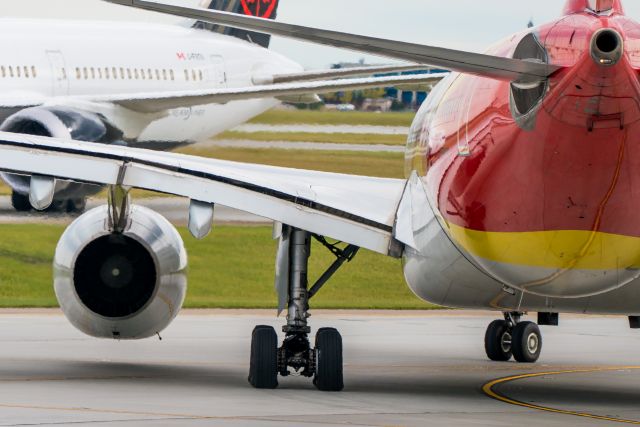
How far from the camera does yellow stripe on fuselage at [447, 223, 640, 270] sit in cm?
1209

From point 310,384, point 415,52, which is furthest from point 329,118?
point 415,52

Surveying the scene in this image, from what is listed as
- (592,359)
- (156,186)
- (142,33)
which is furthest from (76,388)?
(142,33)

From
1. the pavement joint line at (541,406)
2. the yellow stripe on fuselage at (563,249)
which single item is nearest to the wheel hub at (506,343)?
the pavement joint line at (541,406)

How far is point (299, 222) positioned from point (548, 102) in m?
3.96

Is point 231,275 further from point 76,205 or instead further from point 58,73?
point 58,73

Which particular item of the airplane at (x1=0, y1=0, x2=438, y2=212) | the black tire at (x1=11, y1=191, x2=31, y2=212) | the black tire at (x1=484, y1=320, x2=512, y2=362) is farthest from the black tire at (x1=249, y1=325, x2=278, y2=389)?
the black tire at (x1=11, y1=191, x2=31, y2=212)

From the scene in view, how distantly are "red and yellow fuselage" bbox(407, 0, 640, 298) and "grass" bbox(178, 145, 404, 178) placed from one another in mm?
30571

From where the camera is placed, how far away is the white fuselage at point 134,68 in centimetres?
4200

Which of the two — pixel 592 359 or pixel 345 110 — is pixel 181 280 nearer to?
pixel 592 359

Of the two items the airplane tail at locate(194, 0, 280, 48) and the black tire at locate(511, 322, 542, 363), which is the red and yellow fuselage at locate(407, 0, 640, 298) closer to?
the black tire at locate(511, 322, 542, 363)

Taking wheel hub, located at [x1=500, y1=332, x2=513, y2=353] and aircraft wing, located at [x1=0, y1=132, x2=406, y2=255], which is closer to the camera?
aircraft wing, located at [x1=0, y1=132, x2=406, y2=255]

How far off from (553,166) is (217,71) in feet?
126

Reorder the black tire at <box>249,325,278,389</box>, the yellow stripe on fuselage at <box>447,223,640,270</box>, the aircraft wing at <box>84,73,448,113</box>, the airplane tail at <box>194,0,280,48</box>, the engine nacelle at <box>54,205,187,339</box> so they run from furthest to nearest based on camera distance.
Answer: the airplane tail at <box>194,0,280,48</box> < the aircraft wing at <box>84,73,448,113</box> < the engine nacelle at <box>54,205,187,339</box> < the black tire at <box>249,325,278,389</box> < the yellow stripe on fuselage at <box>447,223,640,270</box>

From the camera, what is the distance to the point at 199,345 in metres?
20.5
